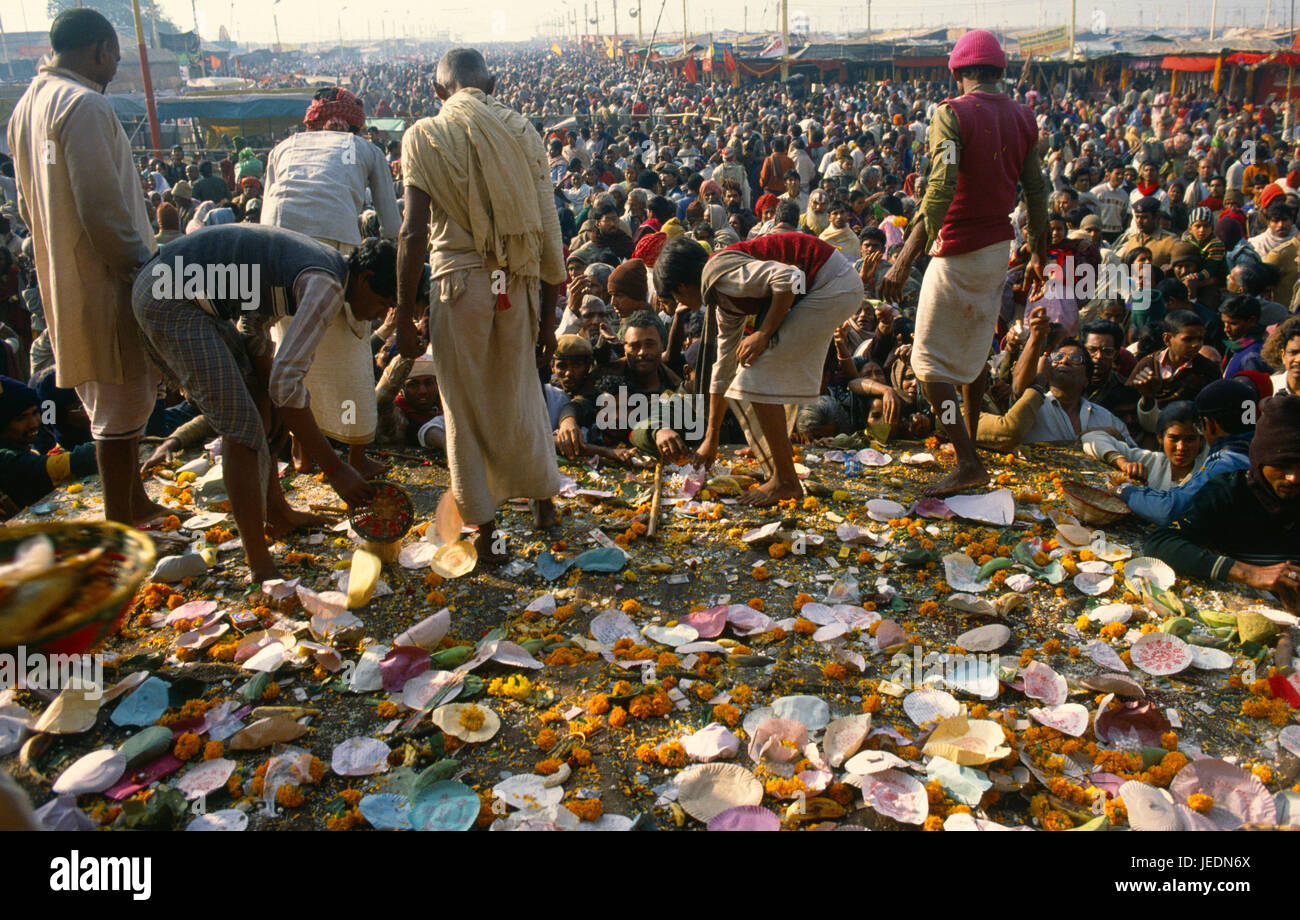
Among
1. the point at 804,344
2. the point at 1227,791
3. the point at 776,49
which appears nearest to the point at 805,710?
the point at 1227,791

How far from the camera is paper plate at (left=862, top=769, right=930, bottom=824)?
7.95ft

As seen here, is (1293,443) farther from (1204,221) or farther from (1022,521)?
(1204,221)

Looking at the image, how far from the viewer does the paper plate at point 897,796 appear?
2422 millimetres

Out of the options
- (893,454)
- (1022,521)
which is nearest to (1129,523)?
(1022,521)

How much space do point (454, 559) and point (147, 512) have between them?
1.43 m

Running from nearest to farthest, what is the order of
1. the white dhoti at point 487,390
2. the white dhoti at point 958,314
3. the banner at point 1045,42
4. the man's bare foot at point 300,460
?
the white dhoti at point 487,390 → the white dhoti at point 958,314 → the man's bare foot at point 300,460 → the banner at point 1045,42

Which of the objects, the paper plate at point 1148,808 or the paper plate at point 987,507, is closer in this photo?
the paper plate at point 1148,808

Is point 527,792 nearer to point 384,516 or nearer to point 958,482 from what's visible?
point 384,516

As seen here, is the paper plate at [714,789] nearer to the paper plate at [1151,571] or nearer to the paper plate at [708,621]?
the paper plate at [708,621]

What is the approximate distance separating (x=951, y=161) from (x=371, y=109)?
1678 inches

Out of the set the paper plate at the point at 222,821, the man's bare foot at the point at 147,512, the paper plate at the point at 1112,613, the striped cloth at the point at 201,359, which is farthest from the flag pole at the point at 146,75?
the paper plate at the point at 1112,613

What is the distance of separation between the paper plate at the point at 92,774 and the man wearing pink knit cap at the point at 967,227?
325 cm

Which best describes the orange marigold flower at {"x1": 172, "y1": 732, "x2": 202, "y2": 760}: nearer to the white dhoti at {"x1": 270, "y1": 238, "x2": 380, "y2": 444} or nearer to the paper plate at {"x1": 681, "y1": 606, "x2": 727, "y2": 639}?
the paper plate at {"x1": 681, "y1": 606, "x2": 727, "y2": 639}

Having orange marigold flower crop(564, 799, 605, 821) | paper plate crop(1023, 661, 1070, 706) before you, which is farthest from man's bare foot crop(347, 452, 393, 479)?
paper plate crop(1023, 661, 1070, 706)
